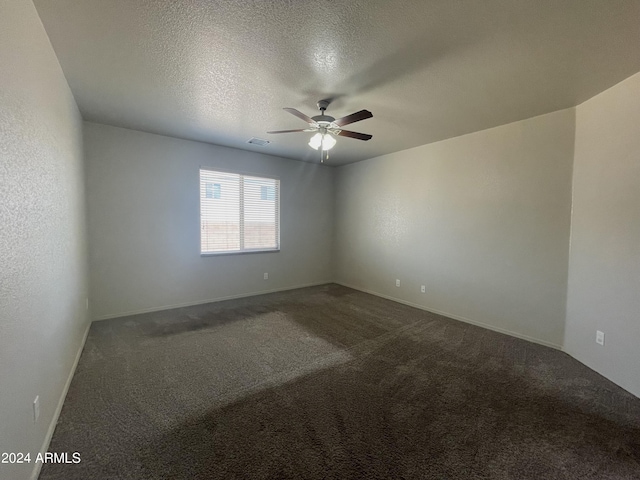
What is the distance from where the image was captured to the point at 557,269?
10.1 feet

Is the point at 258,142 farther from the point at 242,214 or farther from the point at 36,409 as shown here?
the point at 36,409

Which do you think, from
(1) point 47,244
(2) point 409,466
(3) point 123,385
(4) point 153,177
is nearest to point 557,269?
(2) point 409,466

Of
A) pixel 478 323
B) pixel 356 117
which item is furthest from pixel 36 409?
pixel 478 323

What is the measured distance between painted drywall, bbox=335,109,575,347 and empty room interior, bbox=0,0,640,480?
1.1 inches

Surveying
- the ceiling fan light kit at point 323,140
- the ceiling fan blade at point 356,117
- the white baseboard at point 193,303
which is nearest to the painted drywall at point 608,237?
the ceiling fan blade at point 356,117

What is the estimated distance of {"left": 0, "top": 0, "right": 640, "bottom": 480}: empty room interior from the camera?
5.19ft

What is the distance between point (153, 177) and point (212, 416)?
137 inches

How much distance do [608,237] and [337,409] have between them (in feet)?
9.56

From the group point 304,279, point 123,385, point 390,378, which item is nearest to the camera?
point 123,385

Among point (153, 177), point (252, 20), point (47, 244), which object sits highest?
point (252, 20)

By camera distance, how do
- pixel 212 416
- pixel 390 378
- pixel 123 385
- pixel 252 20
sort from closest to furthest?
pixel 252 20
pixel 212 416
pixel 123 385
pixel 390 378

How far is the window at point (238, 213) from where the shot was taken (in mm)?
4594

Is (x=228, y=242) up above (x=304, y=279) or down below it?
above

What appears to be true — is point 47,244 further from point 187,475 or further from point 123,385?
point 187,475
